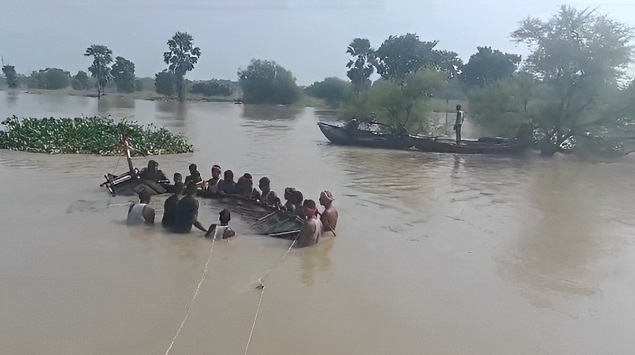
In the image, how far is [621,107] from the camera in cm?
2361

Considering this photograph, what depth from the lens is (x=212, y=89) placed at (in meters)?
87.5

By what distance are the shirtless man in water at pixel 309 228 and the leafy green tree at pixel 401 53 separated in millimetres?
58286

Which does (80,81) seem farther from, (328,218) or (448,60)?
(328,218)

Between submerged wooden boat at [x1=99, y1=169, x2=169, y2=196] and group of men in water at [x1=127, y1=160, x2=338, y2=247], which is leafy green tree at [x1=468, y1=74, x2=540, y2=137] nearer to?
submerged wooden boat at [x1=99, y1=169, x2=169, y2=196]

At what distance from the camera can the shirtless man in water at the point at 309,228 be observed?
8.84 metres

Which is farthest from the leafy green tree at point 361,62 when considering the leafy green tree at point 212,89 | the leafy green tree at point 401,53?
the leafy green tree at point 212,89

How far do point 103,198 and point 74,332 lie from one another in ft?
22.4

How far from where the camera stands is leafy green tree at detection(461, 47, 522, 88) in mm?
66875

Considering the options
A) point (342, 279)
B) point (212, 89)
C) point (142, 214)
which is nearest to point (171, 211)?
point (142, 214)

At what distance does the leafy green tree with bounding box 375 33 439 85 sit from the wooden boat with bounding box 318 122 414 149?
40424 millimetres

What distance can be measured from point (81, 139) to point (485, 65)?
182 ft

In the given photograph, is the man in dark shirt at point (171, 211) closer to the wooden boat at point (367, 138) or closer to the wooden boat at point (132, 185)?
the wooden boat at point (132, 185)

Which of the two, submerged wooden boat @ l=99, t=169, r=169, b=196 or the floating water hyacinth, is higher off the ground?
the floating water hyacinth

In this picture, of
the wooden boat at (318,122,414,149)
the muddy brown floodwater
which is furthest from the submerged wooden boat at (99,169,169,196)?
the wooden boat at (318,122,414,149)
